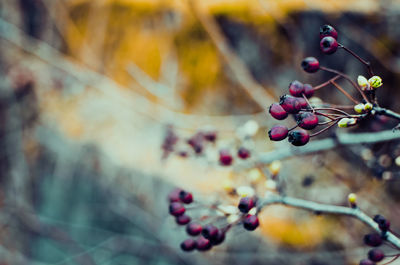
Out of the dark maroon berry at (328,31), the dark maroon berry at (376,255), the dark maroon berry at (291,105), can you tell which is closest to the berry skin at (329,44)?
the dark maroon berry at (328,31)

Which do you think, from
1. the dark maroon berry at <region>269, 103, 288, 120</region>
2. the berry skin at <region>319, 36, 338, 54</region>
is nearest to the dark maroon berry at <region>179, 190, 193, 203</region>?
the dark maroon berry at <region>269, 103, 288, 120</region>

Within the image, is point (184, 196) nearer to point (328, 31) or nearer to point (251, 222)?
point (251, 222)

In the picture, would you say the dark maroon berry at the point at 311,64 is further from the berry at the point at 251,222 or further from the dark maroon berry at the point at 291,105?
the berry at the point at 251,222

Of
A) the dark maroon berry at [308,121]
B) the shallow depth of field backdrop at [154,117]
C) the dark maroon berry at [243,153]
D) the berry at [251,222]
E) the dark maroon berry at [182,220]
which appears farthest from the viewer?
the shallow depth of field backdrop at [154,117]

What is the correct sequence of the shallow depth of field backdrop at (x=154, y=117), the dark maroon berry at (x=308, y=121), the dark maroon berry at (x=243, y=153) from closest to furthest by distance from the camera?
the dark maroon berry at (x=308, y=121) → the dark maroon berry at (x=243, y=153) → the shallow depth of field backdrop at (x=154, y=117)

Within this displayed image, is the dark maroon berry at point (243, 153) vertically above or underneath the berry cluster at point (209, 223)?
above

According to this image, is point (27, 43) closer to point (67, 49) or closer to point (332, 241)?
point (67, 49)

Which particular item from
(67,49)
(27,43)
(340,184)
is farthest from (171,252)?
(27,43)
